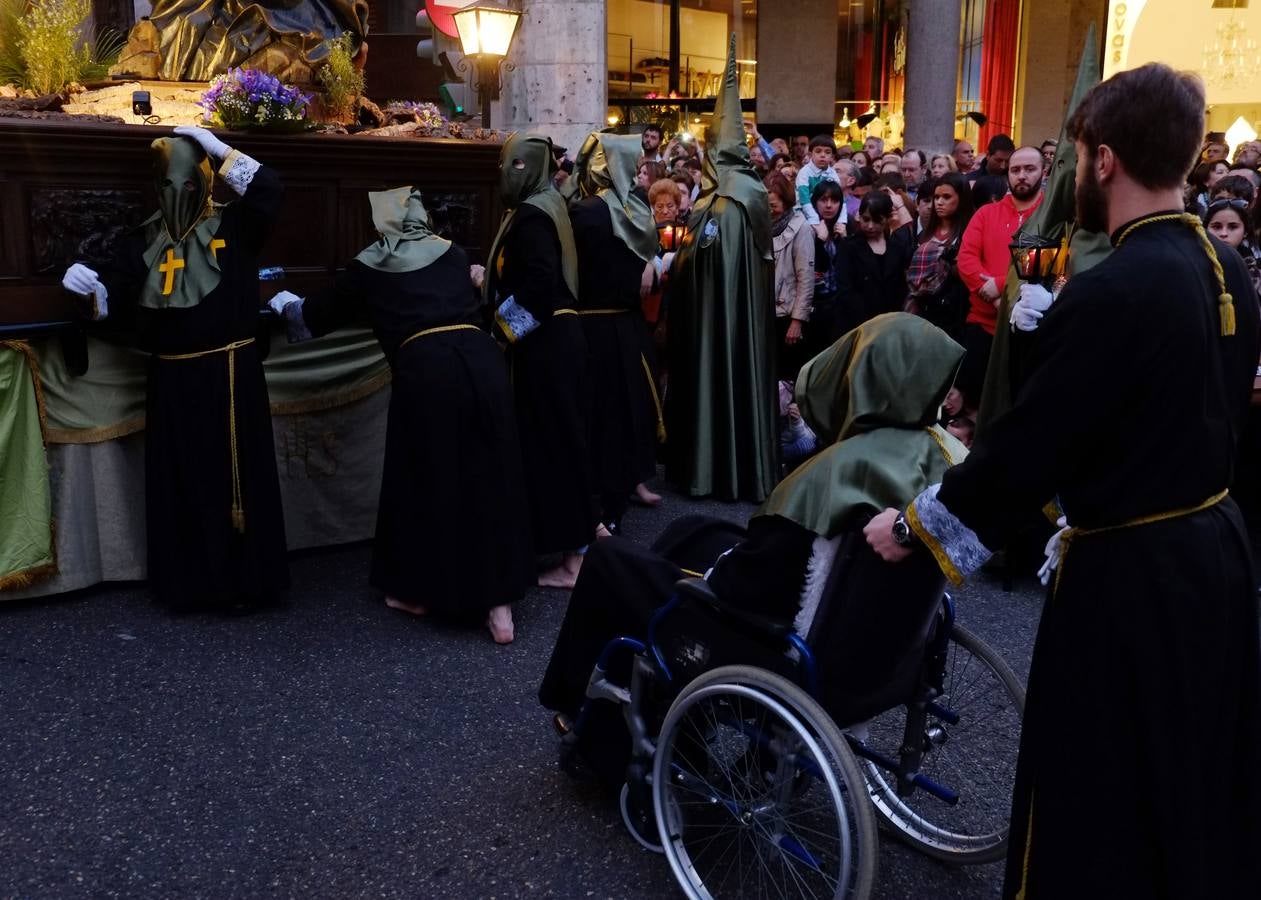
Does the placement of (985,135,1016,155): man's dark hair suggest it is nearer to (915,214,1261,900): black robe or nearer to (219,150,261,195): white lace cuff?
(219,150,261,195): white lace cuff

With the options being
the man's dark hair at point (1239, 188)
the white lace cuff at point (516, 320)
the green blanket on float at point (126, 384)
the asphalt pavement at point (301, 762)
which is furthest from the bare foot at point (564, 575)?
the man's dark hair at point (1239, 188)

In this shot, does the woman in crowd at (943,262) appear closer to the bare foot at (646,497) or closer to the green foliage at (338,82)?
the bare foot at (646,497)

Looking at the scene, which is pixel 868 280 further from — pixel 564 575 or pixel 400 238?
pixel 400 238

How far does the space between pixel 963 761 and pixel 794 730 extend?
128 cm

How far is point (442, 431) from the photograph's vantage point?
172 inches

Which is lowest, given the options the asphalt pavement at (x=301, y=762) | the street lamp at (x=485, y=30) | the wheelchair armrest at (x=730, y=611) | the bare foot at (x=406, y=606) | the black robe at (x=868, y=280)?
the asphalt pavement at (x=301, y=762)

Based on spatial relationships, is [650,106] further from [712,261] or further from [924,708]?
[924,708]

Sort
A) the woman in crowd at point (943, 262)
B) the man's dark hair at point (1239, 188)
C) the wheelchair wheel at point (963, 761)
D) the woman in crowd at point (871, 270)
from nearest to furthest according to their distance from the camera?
the wheelchair wheel at point (963, 761) → the man's dark hair at point (1239, 188) → the woman in crowd at point (943, 262) → the woman in crowd at point (871, 270)

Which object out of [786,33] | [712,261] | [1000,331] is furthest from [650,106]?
[1000,331]

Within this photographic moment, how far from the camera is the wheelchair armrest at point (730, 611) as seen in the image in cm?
261

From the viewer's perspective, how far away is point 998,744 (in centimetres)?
363

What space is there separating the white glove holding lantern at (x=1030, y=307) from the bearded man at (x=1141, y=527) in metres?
2.30

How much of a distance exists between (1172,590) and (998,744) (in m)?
1.68

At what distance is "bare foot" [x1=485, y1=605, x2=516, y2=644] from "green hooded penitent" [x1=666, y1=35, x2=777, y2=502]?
2165 millimetres
